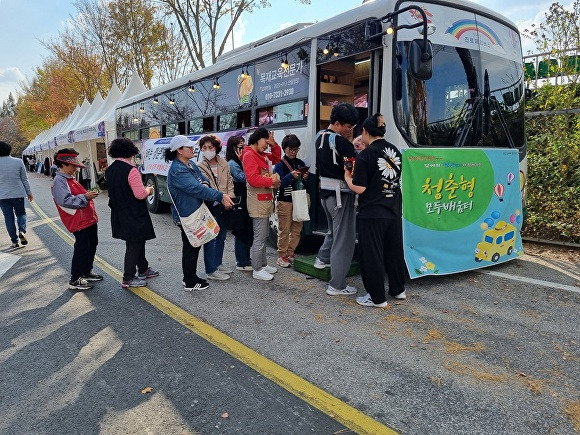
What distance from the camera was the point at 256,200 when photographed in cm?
489

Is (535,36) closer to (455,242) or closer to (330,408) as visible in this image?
(455,242)

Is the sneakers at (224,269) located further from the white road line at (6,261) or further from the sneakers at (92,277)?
the white road line at (6,261)

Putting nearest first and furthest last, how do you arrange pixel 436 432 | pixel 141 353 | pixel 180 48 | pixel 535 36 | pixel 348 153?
pixel 436 432, pixel 141 353, pixel 348 153, pixel 535 36, pixel 180 48

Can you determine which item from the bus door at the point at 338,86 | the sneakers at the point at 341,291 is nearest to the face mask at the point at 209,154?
the bus door at the point at 338,86

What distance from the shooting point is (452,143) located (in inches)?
188

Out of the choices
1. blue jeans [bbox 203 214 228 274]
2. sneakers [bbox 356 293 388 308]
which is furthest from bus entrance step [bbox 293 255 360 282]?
blue jeans [bbox 203 214 228 274]

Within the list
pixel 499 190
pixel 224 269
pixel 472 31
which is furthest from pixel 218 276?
pixel 472 31

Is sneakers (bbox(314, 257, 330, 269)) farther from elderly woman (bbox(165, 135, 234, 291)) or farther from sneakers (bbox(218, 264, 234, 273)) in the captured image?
elderly woman (bbox(165, 135, 234, 291))

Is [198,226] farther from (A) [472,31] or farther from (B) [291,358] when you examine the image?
(A) [472,31]

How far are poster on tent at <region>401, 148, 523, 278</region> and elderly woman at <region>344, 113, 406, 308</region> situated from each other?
46 centimetres

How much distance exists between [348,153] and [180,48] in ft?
83.2

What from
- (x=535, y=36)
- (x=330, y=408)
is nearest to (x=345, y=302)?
(x=330, y=408)

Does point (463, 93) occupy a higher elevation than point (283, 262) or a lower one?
higher

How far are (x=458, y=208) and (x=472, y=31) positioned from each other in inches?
82.6
